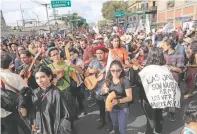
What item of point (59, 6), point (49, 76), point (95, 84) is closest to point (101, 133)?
point (95, 84)

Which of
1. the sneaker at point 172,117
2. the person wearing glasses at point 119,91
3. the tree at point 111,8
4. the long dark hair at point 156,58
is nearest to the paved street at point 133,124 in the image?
the sneaker at point 172,117

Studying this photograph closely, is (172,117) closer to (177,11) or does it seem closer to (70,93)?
(70,93)

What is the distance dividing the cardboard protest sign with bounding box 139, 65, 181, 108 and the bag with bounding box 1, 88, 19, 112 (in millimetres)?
1896

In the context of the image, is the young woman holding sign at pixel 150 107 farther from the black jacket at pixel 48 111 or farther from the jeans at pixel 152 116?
the black jacket at pixel 48 111

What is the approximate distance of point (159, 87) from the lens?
125 inches

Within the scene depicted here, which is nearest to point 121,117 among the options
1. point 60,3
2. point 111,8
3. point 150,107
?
point 150,107

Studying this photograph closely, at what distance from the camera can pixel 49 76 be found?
8.25 ft

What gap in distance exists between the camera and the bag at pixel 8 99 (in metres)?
2.70

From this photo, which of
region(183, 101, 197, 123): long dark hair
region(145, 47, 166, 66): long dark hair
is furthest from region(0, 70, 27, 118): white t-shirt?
region(183, 101, 197, 123): long dark hair

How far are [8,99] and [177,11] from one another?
44.2 meters

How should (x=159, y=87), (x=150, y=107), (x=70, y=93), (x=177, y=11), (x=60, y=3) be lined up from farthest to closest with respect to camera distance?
(x=177, y=11), (x=60, y=3), (x=150, y=107), (x=159, y=87), (x=70, y=93)

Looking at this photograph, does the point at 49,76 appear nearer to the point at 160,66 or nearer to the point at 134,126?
the point at 160,66

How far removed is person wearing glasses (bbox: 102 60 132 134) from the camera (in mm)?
3025

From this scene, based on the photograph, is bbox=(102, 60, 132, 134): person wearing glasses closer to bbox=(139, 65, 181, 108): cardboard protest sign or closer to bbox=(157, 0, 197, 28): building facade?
bbox=(139, 65, 181, 108): cardboard protest sign
